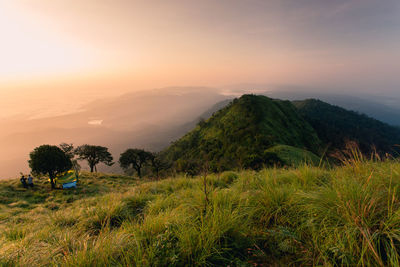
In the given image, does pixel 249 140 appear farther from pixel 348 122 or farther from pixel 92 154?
pixel 348 122

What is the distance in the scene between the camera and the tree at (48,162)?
1725 centimetres

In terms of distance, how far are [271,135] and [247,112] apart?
19.1 metres

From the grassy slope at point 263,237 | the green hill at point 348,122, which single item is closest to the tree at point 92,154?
the grassy slope at point 263,237

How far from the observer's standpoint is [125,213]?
397 centimetres

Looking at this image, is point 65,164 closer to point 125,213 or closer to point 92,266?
point 125,213

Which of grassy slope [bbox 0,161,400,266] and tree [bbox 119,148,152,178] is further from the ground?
grassy slope [bbox 0,161,400,266]

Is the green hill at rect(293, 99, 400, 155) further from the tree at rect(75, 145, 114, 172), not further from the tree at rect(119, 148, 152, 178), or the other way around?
the tree at rect(75, 145, 114, 172)

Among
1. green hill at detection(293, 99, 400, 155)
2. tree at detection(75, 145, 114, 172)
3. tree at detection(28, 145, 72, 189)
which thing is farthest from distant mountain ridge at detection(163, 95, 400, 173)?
green hill at detection(293, 99, 400, 155)

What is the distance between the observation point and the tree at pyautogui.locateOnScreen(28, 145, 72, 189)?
1725 centimetres

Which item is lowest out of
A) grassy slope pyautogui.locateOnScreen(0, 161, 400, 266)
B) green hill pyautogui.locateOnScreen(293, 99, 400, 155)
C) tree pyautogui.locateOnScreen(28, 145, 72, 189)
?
green hill pyautogui.locateOnScreen(293, 99, 400, 155)

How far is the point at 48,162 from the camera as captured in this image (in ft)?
57.3

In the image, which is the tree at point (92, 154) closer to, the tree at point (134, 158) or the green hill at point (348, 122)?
the tree at point (134, 158)

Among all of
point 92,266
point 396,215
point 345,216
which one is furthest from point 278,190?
point 92,266

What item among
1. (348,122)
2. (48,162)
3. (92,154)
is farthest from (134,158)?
(348,122)
